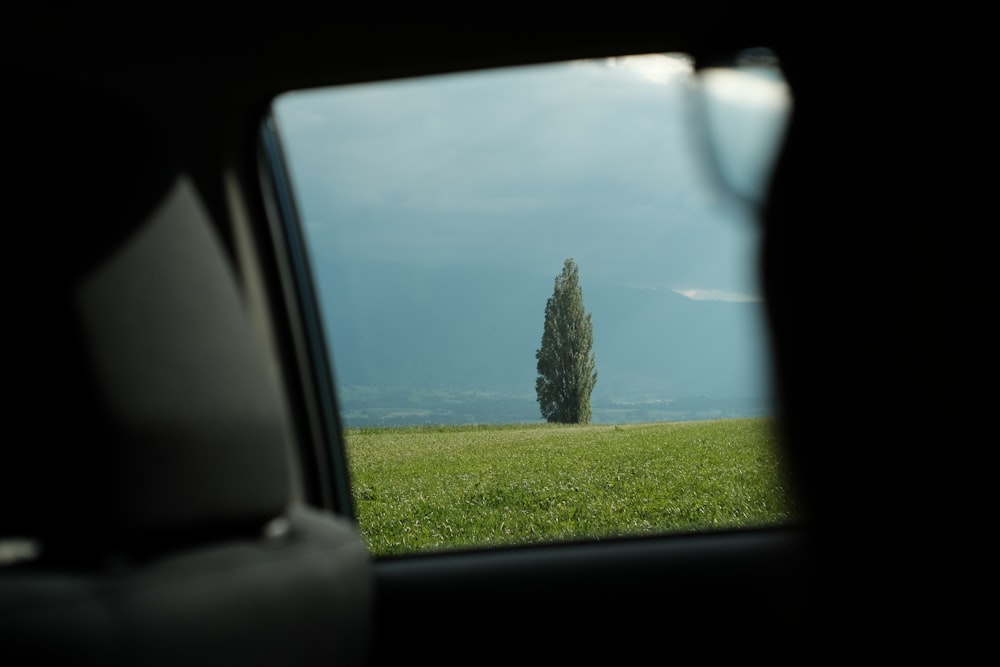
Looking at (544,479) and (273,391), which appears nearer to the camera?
(273,391)

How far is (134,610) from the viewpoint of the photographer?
42.4 inches

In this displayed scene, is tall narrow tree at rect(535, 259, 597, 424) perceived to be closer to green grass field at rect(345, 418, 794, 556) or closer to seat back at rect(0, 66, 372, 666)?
green grass field at rect(345, 418, 794, 556)

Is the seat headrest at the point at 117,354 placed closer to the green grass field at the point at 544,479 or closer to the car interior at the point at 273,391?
the car interior at the point at 273,391

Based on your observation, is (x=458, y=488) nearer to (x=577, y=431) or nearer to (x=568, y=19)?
(x=577, y=431)

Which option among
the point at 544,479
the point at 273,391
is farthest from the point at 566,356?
the point at 273,391

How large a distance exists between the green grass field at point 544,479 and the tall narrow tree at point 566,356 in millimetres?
1368

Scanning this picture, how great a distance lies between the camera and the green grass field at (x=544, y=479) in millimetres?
6055

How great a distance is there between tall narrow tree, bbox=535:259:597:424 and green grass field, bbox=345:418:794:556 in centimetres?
137

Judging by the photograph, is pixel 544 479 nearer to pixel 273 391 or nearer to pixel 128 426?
pixel 273 391

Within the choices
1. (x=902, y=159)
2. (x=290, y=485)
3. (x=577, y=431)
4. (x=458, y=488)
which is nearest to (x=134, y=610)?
(x=290, y=485)

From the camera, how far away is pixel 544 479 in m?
9.16

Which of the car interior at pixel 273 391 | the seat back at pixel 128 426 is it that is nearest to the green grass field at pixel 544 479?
the car interior at pixel 273 391

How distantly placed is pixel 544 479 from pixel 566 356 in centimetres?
593

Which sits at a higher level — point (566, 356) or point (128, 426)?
point (128, 426)
